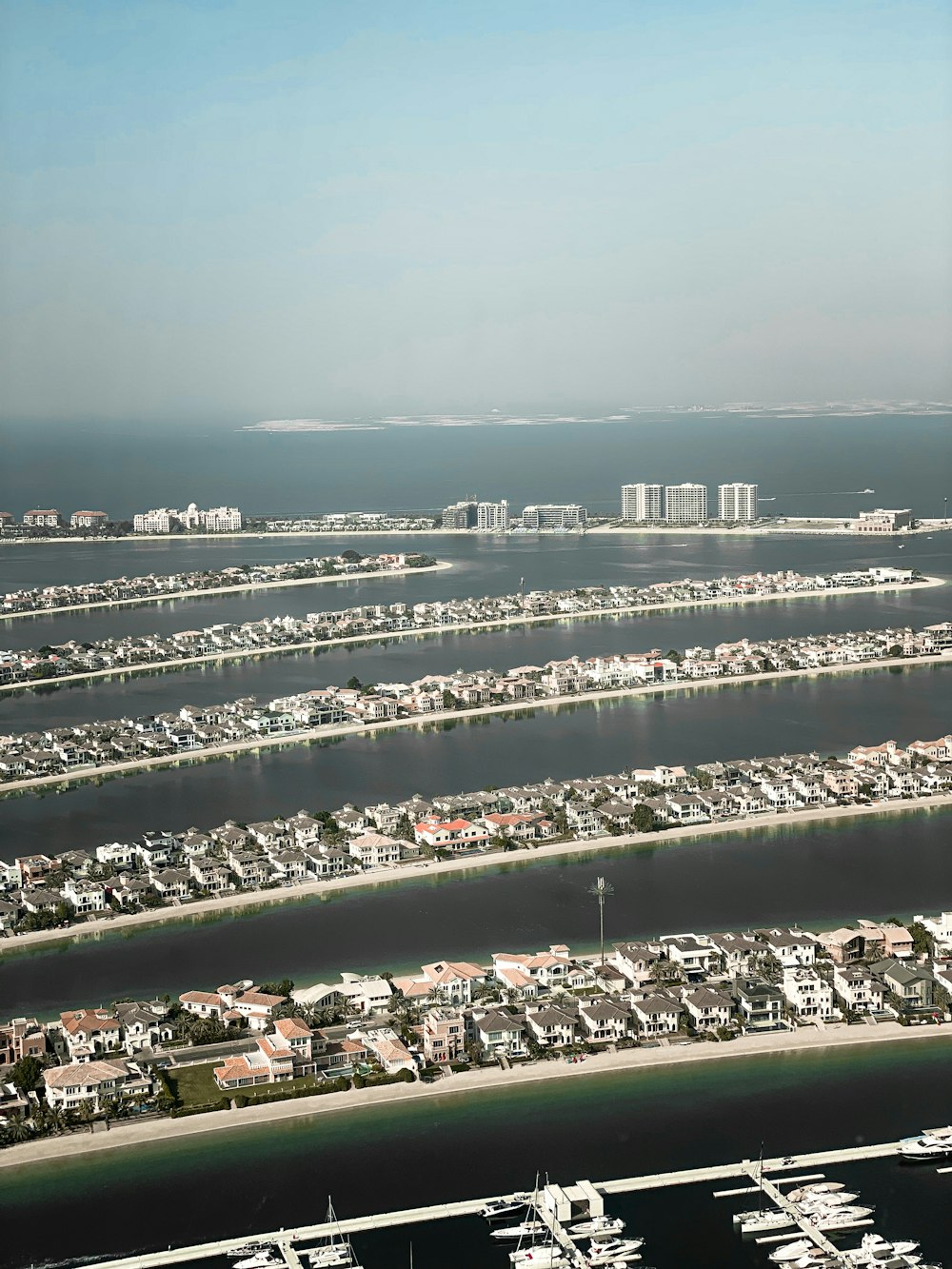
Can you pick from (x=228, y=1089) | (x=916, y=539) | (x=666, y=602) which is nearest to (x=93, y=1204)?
(x=228, y=1089)

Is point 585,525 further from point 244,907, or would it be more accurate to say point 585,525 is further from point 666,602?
point 244,907

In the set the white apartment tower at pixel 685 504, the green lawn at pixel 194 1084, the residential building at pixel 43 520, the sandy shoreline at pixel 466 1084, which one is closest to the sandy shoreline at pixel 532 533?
the white apartment tower at pixel 685 504

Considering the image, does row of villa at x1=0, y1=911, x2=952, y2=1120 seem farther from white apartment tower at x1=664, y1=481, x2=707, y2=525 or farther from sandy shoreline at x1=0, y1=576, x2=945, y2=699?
white apartment tower at x1=664, y1=481, x2=707, y2=525

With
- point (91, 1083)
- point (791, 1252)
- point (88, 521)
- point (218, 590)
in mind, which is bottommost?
point (791, 1252)

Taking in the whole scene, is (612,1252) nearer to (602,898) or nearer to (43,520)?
(602,898)

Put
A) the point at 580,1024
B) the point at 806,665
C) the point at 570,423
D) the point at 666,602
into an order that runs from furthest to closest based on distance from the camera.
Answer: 1. the point at 570,423
2. the point at 666,602
3. the point at 806,665
4. the point at 580,1024

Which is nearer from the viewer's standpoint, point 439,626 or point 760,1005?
point 760,1005

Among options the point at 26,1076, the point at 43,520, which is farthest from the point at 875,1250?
the point at 43,520

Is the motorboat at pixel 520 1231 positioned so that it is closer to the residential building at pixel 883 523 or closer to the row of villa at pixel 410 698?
the row of villa at pixel 410 698
